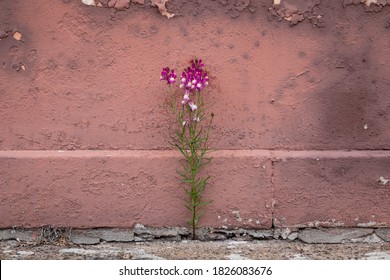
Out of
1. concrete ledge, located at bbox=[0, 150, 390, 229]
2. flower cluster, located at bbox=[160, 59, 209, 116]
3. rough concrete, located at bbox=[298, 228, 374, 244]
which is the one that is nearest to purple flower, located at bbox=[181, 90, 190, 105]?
flower cluster, located at bbox=[160, 59, 209, 116]

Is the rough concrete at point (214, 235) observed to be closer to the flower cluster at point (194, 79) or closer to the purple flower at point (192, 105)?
the purple flower at point (192, 105)

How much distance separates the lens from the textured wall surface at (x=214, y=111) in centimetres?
445

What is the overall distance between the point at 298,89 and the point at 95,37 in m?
1.44

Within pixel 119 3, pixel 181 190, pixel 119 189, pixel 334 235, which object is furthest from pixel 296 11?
pixel 119 189

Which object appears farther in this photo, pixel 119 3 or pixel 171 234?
pixel 171 234

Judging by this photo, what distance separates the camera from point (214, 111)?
4543mm

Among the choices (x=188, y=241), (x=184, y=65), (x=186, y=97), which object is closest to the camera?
(x=186, y=97)

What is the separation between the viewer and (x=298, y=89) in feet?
14.8

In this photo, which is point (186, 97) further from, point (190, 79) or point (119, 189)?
point (119, 189)

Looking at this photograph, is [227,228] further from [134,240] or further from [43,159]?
[43,159]

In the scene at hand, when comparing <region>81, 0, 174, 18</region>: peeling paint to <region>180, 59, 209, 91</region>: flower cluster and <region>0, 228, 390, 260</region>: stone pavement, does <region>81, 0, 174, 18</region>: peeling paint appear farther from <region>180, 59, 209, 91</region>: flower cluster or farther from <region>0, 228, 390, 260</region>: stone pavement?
<region>0, 228, 390, 260</region>: stone pavement

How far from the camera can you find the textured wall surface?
4.45 metres

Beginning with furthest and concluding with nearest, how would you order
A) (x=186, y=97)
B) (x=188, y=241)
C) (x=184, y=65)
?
(x=188, y=241), (x=184, y=65), (x=186, y=97)

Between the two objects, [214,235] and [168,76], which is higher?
[168,76]
